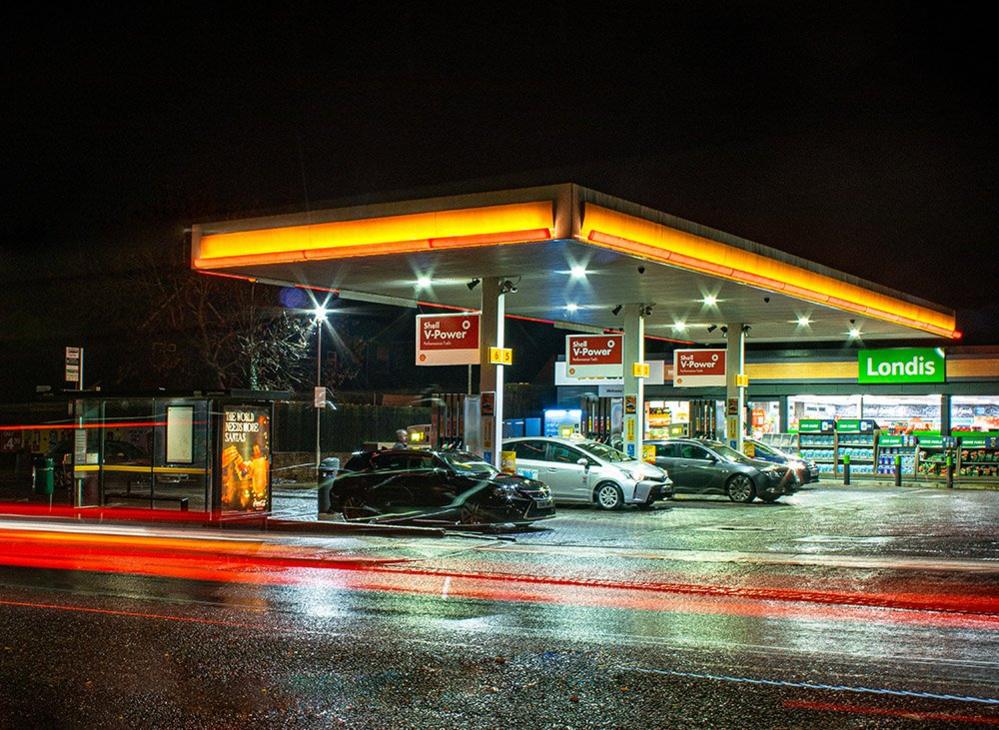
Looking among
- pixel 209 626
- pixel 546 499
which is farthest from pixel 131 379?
pixel 209 626

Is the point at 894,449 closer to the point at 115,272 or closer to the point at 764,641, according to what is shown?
the point at 115,272

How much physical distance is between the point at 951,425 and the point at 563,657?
34396 mm

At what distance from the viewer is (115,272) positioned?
38.1m

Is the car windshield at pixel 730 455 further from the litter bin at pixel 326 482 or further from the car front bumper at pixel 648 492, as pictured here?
the litter bin at pixel 326 482

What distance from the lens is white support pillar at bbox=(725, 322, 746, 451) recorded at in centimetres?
3306

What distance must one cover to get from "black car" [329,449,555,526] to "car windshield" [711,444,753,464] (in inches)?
321

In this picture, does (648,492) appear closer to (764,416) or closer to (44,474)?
(44,474)

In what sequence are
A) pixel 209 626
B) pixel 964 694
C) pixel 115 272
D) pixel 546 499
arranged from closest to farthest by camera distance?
1. pixel 964 694
2. pixel 209 626
3. pixel 546 499
4. pixel 115 272

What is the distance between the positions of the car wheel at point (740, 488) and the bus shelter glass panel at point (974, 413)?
1619 centimetres

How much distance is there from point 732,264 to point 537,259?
4.31 metres

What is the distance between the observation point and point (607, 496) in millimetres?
23594

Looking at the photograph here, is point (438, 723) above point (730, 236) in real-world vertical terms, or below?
below

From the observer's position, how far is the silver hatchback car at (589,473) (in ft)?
76.6

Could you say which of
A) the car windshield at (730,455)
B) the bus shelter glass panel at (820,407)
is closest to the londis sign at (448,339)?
the car windshield at (730,455)
